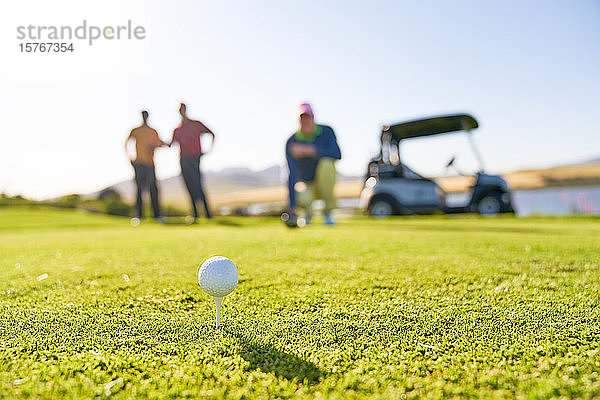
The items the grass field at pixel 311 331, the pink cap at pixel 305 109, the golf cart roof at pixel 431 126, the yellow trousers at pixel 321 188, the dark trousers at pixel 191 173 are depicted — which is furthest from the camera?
the golf cart roof at pixel 431 126

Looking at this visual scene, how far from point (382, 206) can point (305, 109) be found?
458cm

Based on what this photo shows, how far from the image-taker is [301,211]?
8148 mm

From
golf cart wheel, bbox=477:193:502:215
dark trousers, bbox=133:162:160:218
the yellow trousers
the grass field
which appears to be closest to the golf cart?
golf cart wheel, bbox=477:193:502:215

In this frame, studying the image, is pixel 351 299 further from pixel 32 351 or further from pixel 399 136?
pixel 399 136

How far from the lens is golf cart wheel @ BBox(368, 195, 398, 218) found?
1066cm

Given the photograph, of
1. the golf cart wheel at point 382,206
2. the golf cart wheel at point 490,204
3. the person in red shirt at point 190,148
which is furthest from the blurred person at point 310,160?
the golf cart wheel at point 490,204

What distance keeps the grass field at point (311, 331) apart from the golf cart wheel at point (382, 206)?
7.29 metres

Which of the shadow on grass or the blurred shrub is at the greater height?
the blurred shrub

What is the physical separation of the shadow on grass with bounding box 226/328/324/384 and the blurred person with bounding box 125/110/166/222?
27.1 feet

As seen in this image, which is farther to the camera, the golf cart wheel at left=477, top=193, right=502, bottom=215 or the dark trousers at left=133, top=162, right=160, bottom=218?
the golf cart wheel at left=477, top=193, right=502, bottom=215

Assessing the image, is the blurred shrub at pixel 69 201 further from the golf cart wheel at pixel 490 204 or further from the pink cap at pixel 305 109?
the golf cart wheel at pixel 490 204

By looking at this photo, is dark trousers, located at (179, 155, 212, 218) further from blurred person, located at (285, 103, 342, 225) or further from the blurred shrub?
the blurred shrub

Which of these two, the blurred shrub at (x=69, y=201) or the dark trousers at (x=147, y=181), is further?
the blurred shrub at (x=69, y=201)

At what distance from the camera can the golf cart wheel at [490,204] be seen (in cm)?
1080
